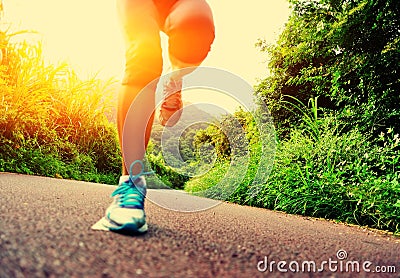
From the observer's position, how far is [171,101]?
83.8 inches

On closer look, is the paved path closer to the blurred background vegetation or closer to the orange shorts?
the orange shorts

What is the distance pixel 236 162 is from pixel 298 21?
9.93 feet

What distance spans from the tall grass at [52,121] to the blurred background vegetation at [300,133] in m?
0.01

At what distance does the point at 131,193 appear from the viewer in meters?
1.47

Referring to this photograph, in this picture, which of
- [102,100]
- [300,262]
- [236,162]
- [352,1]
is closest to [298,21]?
[352,1]

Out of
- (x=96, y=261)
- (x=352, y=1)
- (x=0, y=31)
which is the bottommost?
(x=96, y=261)

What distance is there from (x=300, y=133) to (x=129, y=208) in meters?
3.36

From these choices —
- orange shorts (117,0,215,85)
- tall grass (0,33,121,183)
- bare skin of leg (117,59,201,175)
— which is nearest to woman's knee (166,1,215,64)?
orange shorts (117,0,215,85)

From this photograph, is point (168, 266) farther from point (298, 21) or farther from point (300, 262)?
point (298, 21)

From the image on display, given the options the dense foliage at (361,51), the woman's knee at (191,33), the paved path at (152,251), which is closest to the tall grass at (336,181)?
the paved path at (152,251)

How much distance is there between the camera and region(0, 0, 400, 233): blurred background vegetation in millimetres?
3211

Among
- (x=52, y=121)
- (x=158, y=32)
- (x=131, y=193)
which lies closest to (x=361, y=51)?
(x=52, y=121)

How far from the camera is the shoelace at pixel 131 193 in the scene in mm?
1416

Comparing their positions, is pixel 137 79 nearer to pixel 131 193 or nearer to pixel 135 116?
pixel 135 116
